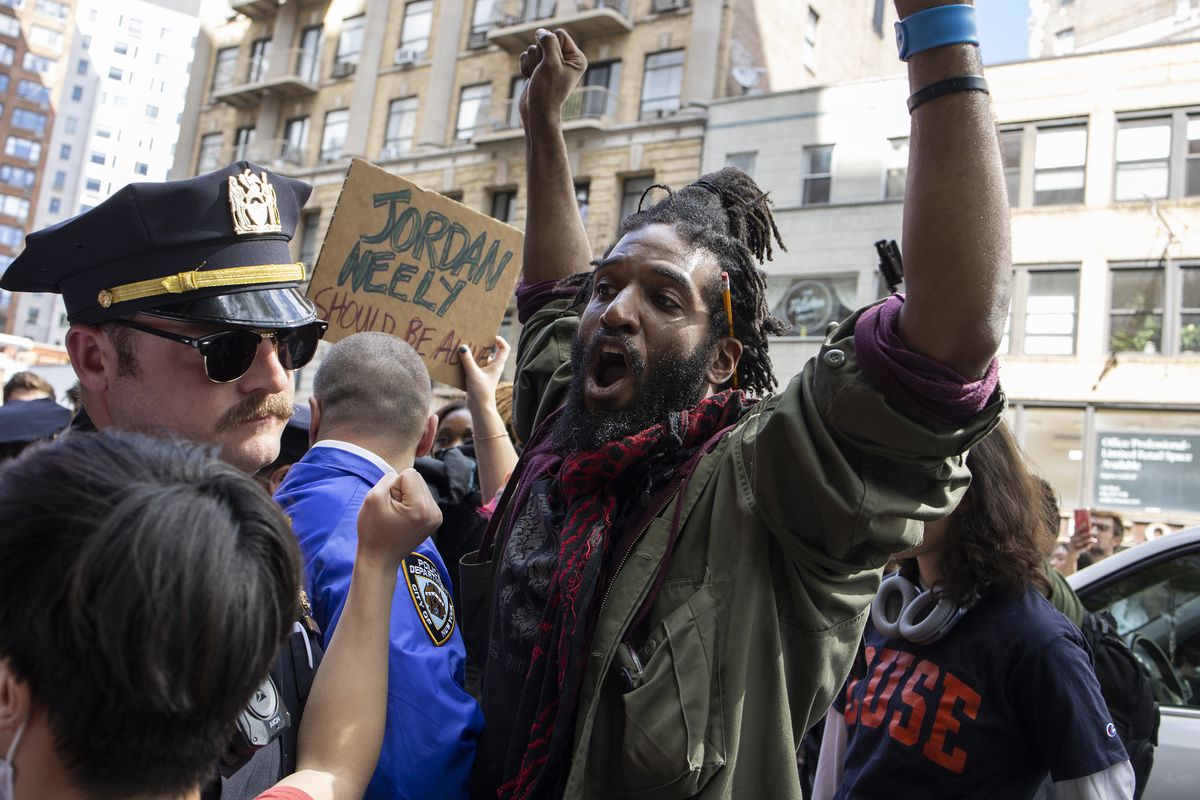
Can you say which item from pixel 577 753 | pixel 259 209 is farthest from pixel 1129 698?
pixel 259 209

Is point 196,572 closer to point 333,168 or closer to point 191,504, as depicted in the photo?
point 191,504

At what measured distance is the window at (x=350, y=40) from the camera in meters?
28.2

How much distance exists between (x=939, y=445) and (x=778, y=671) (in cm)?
48

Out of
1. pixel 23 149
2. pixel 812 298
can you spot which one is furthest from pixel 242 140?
pixel 23 149

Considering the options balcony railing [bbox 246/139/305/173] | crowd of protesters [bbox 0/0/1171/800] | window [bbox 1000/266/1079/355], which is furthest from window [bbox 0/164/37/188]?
crowd of protesters [bbox 0/0/1171/800]

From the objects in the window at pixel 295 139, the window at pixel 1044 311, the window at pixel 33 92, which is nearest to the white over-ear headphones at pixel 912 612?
the window at pixel 1044 311

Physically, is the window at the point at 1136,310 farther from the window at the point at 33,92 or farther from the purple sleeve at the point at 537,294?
the window at the point at 33,92

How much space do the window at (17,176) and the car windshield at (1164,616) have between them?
127390 mm

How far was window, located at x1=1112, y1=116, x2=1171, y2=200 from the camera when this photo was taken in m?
17.9

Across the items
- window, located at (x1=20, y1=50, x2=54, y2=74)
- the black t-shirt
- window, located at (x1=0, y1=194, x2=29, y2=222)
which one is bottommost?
the black t-shirt

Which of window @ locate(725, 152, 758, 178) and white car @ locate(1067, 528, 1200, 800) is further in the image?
window @ locate(725, 152, 758, 178)

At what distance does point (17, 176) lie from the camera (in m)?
110

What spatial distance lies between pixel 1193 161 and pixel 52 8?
126 meters

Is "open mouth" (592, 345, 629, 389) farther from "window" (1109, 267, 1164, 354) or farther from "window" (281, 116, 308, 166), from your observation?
"window" (281, 116, 308, 166)
